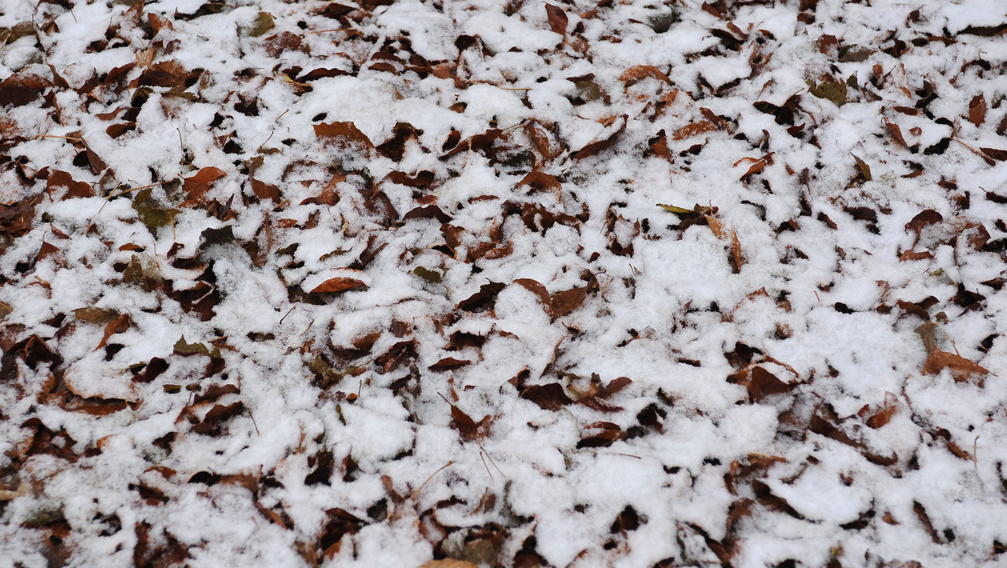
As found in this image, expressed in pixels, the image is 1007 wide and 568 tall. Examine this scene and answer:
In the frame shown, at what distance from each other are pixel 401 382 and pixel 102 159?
1.38 metres

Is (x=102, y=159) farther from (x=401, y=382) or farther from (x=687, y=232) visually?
(x=687, y=232)

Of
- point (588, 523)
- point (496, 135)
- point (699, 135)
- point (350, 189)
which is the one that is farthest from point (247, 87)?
point (588, 523)

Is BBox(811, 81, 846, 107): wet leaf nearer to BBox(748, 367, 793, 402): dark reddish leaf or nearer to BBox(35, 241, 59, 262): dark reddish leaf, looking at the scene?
BBox(748, 367, 793, 402): dark reddish leaf

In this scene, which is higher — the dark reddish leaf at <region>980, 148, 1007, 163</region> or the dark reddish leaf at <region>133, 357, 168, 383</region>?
the dark reddish leaf at <region>980, 148, 1007, 163</region>

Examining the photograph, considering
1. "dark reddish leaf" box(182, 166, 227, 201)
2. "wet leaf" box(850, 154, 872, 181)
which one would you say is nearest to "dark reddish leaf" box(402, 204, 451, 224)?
"dark reddish leaf" box(182, 166, 227, 201)

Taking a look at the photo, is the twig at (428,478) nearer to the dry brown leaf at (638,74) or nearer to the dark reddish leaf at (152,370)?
the dark reddish leaf at (152,370)

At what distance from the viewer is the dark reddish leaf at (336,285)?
176cm

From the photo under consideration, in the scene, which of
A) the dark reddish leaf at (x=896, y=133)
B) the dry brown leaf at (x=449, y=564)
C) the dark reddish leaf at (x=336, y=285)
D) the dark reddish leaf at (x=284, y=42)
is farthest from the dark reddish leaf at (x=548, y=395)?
the dark reddish leaf at (x=284, y=42)

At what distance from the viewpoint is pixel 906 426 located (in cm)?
146

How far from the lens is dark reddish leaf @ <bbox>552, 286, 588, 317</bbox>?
1738mm

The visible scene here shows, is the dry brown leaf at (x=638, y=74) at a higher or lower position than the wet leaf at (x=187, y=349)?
higher

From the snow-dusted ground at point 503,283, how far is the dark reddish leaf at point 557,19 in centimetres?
1

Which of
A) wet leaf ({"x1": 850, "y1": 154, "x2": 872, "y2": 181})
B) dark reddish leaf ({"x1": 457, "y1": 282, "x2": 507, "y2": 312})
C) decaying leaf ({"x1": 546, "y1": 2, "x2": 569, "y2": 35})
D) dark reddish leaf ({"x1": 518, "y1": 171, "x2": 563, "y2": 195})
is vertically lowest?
dark reddish leaf ({"x1": 457, "y1": 282, "x2": 507, "y2": 312})

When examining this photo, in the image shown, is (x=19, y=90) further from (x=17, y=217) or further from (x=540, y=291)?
(x=540, y=291)
